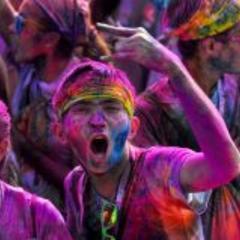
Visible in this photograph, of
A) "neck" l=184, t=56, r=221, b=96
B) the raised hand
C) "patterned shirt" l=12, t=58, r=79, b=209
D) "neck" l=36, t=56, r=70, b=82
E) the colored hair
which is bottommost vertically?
"patterned shirt" l=12, t=58, r=79, b=209

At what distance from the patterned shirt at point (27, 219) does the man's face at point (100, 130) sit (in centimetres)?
29

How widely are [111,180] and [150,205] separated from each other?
0.19 metres

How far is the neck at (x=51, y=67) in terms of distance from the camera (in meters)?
7.86

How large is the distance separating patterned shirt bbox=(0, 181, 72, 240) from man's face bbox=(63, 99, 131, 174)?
0.96ft

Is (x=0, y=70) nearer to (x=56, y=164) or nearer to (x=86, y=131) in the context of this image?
(x=56, y=164)

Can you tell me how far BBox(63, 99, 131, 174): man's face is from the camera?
19.1ft

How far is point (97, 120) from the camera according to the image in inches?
228

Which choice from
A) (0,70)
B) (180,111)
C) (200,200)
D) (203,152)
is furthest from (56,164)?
(203,152)

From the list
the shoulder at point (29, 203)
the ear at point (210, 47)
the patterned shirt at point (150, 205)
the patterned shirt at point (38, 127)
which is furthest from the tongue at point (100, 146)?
the patterned shirt at point (38, 127)

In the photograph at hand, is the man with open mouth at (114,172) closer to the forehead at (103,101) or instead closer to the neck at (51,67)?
the forehead at (103,101)

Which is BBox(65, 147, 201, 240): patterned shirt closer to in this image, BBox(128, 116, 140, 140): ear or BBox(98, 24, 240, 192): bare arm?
BBox(128, 116, 140, 140): ear

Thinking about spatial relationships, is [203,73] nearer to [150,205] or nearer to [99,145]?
[99,145]

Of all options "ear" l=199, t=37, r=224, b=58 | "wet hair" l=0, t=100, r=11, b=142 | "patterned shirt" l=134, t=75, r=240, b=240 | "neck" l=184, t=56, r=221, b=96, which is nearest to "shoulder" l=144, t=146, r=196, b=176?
"wet hair" l=0, t=100, r=11, b=142

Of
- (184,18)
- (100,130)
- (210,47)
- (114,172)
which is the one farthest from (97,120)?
(210,47)
